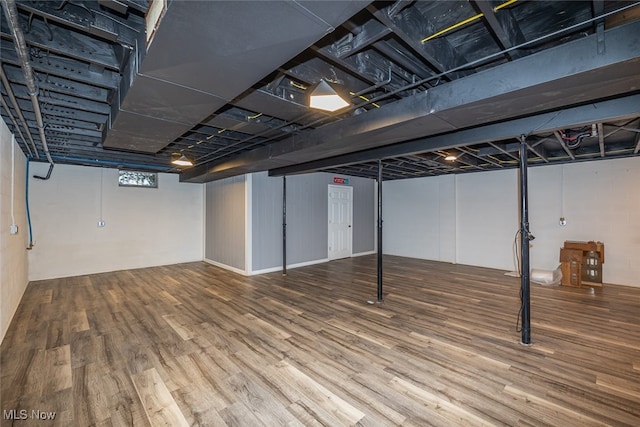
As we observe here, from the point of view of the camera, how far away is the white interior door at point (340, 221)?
7898 millimetres

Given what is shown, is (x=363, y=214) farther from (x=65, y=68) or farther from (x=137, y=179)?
(x=65, y=68)

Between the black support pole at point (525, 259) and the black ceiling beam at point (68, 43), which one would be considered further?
the black support pole at point (525, 259)

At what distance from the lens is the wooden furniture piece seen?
5.18 m

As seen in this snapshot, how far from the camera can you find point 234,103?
275 centimetres

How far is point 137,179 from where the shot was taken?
707 centimetres

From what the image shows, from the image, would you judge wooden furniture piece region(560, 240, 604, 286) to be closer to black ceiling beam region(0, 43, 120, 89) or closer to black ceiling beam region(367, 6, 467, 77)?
black ceiling beam region(367, 6, 467, 77)

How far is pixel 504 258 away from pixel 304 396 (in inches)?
258

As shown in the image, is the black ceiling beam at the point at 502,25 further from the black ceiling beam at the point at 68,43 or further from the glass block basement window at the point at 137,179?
the glass block basement window at the point at 137,179

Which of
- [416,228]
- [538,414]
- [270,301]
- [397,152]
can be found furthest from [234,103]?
[416,228]

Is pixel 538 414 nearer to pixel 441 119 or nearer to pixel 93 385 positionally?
pixel 441 119

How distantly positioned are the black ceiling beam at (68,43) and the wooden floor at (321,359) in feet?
8.60

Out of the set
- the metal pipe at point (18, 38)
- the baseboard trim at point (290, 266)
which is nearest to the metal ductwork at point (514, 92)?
the metal pipe at point (18, 38)

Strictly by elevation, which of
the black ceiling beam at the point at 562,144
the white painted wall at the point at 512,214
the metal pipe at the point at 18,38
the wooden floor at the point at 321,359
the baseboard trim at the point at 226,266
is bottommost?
the wooden floor at the point at 321,359

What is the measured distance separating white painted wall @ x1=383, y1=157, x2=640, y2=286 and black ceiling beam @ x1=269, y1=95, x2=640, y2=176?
2.51 meters
